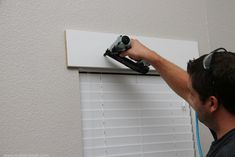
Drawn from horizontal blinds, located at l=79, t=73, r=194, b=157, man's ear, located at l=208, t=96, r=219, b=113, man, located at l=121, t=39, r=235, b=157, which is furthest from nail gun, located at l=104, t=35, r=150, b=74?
man's ear, located at l=208, t=96, r=219, b=113

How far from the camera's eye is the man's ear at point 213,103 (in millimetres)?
1097

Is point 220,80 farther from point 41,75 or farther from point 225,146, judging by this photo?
point 41,75

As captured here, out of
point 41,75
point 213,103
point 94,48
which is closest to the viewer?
point 213,103

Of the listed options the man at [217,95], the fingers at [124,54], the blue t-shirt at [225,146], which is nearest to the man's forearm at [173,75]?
the fingers at [124,54]

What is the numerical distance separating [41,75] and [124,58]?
1.18 ft

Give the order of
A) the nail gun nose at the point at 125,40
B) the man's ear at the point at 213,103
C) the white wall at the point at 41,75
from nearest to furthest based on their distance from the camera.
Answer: the man's ear at the point at 213,103
the white wall at the point at 41,75
the nail gun nose at the point at 125,40

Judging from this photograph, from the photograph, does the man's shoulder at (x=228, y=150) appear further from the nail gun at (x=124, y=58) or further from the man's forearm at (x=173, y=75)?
the nail gun at (x=124, y=58)

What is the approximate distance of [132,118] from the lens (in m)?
1.49

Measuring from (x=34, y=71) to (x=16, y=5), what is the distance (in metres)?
0.27

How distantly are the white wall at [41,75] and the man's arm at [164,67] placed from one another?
15cm

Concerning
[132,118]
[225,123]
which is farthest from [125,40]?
[225,123]

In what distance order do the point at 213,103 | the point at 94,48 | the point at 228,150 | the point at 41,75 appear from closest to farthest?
the point at 228,150, the point at 213,103, the point at 41,75, the point at 94,48

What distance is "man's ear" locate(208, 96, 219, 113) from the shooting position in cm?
110

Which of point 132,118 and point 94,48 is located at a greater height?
point 94,48
